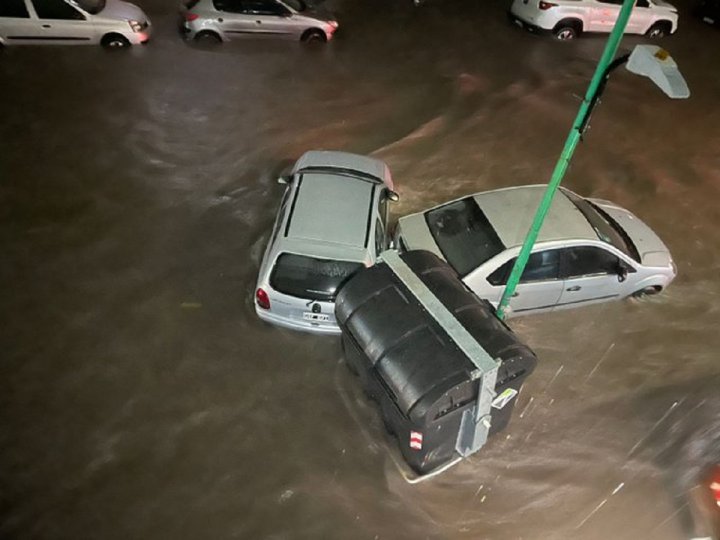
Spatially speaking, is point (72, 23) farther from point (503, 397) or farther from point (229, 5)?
point (503, 397)

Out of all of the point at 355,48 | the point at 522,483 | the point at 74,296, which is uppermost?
the point at 355,48

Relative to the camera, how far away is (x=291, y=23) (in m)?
11.9

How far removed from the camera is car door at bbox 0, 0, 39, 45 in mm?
10734

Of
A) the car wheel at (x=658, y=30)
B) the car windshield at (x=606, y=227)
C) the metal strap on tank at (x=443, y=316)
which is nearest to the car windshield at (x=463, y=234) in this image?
the metal strap on tank at (x=443, y=316)

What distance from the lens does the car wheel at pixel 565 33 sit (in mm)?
12672

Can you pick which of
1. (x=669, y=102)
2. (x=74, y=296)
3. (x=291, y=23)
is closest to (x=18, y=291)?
(x=74, y=296)

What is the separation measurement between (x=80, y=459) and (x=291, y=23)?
880 centimetres

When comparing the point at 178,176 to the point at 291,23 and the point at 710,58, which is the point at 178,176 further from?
the point at 710,58

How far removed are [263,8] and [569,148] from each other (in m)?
8.21

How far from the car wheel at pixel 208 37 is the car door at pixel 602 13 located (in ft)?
24.0

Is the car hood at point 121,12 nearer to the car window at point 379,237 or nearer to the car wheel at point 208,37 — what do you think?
the car wheel at point 208,37

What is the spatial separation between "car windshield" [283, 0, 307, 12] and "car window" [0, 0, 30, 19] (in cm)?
450

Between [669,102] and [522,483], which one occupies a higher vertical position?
[669,102]

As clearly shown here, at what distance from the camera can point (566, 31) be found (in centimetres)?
1273
